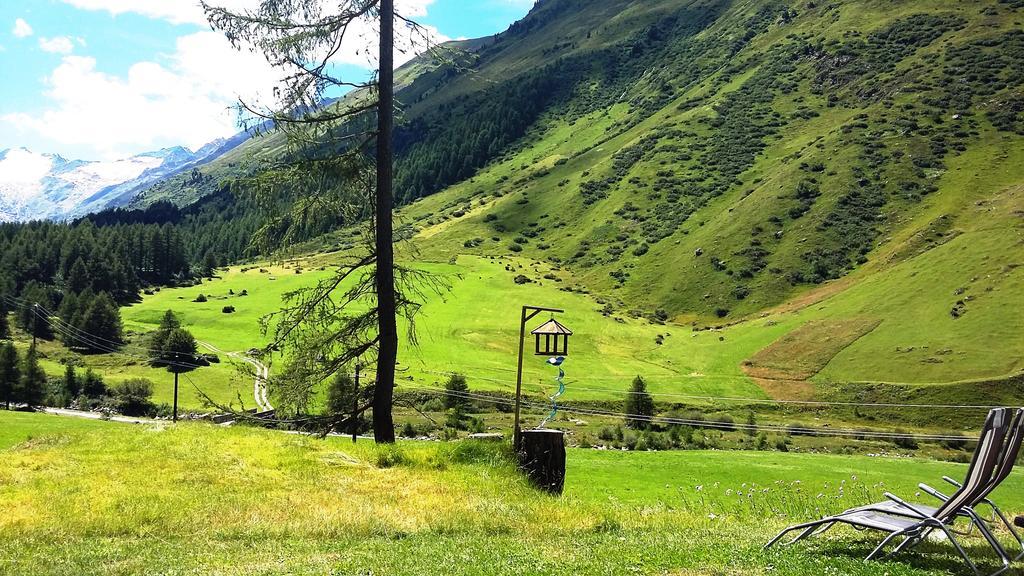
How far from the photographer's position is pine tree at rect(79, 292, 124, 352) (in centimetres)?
9888

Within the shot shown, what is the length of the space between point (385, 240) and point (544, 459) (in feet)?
23.0

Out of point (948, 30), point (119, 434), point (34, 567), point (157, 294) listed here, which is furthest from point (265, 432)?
point (948, 30)

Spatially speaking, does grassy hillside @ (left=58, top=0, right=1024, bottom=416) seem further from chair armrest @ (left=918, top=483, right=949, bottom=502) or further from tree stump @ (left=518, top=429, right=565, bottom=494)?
chair armrest @ (left=918, top=483, right=949, bottom=502)

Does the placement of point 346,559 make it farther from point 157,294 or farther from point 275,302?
point 157,294

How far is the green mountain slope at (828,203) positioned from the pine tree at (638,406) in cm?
1968

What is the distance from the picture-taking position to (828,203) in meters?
111

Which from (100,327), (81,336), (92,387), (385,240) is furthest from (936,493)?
(81,336)

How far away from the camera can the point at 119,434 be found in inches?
599

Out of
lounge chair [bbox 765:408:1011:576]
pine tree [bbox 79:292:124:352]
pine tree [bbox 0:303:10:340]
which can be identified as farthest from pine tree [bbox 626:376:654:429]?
pine tree [bbox 0:303:10:340]

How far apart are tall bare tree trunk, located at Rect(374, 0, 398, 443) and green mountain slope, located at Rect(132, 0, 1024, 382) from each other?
55.1 meters

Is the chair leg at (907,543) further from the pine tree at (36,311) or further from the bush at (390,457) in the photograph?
the pine tree at (36,311)

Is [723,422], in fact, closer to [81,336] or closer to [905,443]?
[905,443]

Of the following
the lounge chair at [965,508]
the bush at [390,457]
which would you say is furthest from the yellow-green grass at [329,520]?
the lounge chair at [965,508]

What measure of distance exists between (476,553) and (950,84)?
154m
